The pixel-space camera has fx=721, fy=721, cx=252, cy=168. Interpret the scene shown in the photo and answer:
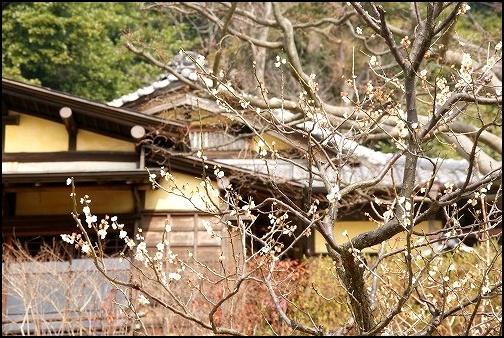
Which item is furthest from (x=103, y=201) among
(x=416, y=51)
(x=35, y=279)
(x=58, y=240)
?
(x=416, y=51)

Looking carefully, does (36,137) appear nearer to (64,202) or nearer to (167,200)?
(64,202)

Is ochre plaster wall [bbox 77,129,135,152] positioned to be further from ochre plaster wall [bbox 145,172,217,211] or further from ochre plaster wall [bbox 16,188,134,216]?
ochre plaster wall [bbox 145,172,217,211]

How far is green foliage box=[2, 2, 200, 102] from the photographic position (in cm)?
2209

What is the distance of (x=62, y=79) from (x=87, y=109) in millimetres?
12472

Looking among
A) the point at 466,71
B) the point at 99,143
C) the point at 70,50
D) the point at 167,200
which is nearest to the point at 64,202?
the point at 99,143

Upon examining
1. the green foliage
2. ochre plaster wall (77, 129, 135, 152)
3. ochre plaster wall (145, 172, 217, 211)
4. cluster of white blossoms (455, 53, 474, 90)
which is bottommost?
cluster of white blossoms (455, 53, 474, 90)

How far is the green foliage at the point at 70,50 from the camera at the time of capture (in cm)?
2209

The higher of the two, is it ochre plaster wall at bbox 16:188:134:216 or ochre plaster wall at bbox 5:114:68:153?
ochre plaster wall at bbox 5:114:68:153

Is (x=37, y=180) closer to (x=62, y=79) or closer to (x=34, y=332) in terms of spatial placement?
(x=34, y=332)

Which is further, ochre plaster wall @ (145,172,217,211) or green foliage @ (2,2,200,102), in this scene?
green foliage @ (2,2,200,102)

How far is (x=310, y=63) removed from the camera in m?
23.4

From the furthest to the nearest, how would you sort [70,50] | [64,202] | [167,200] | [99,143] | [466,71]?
[70,50], [99,143], [64,202], [167,200], [466,71]

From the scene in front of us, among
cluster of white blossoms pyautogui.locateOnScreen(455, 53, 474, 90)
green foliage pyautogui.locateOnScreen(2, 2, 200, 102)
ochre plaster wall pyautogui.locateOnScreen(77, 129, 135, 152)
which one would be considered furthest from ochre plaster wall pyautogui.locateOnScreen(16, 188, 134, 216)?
green foliage pyautogui.locateOnScreen(2, 2, 200, 102)

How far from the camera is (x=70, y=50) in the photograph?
75.6ft
